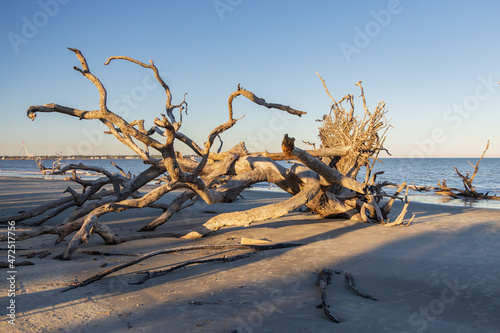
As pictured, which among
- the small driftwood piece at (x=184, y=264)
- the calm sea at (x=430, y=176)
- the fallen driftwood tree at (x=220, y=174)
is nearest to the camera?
the small driftwood piece at (x=184, y=264)

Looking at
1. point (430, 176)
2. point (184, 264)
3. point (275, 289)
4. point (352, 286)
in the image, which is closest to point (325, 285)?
point (352, 286)

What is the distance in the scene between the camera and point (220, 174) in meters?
6.13

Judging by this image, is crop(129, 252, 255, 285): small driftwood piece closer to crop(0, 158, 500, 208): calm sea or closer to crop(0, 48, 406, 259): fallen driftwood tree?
crop(0, 48, 406, 259): fallen driftwood tree

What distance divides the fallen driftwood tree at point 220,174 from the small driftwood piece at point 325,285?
5.18 feet

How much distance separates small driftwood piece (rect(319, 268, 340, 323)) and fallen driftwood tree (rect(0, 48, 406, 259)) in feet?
5.18

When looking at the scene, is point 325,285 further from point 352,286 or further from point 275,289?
point 275,289

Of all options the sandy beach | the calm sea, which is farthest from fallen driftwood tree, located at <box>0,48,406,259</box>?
the calm sea

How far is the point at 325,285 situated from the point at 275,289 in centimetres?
49

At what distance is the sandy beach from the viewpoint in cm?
260

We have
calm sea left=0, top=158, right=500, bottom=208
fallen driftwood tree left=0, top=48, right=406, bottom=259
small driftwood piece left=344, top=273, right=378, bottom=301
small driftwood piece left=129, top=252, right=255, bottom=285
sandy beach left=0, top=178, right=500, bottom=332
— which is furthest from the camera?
calm sea left=0, top=158, right=500, bottom=208

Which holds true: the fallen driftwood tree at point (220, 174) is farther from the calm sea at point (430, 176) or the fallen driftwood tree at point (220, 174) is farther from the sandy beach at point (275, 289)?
the calm sea at point (430, 176)

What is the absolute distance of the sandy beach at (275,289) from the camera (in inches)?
102

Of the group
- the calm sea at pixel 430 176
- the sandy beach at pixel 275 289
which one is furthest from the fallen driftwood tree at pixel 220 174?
the calm sea at pixel 430 176

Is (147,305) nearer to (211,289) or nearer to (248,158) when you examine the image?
(211,289)
